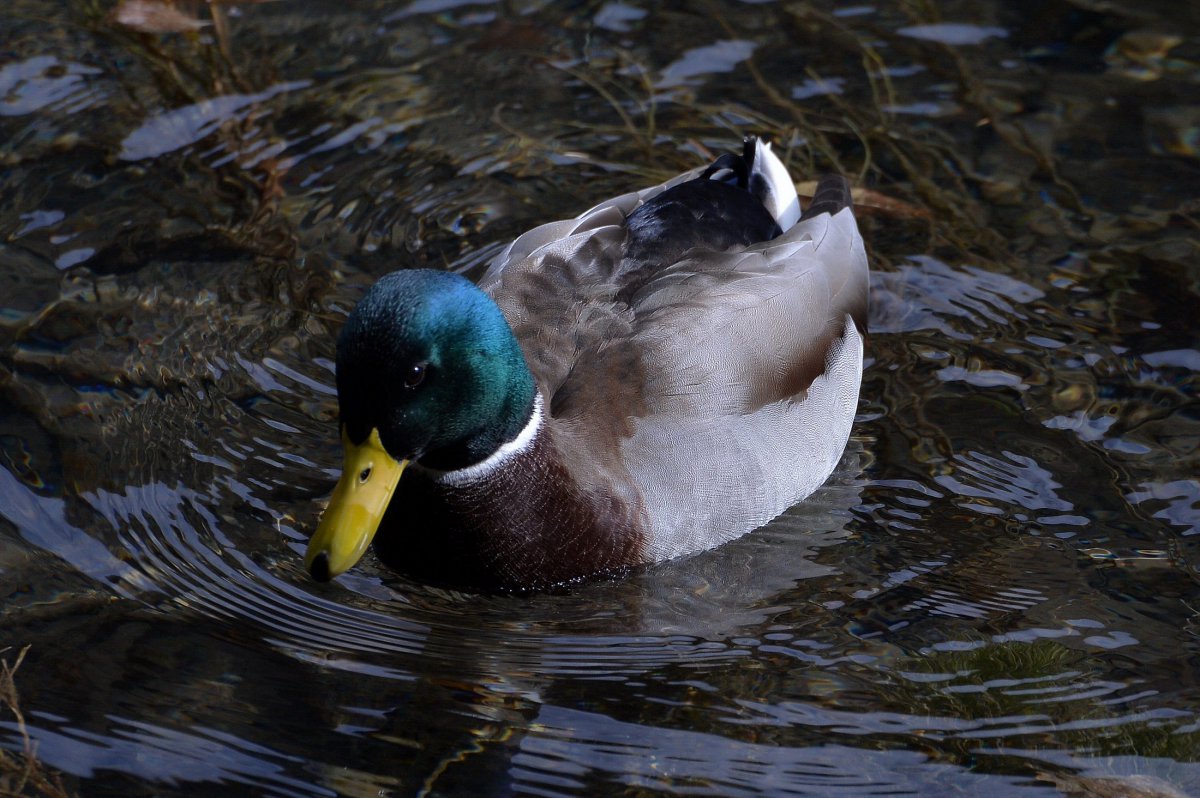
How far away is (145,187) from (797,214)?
303cm

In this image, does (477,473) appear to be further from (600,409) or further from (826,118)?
(826,118)

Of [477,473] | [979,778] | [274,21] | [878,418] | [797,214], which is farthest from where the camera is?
[274,21]

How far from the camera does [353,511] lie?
4.41 m

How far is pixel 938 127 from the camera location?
24.9ft

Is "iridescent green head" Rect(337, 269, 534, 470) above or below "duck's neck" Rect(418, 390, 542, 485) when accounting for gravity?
above

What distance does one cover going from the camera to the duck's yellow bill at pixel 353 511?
438 centimetres

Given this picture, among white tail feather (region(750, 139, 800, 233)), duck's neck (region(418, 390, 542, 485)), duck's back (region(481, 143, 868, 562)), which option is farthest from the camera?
white tail feather (region(750, 139, 800, 233))

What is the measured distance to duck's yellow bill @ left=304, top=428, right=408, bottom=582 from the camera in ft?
14.4

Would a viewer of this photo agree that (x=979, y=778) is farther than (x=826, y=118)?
No

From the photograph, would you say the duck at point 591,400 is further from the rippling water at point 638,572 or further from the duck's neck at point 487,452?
the rippling water at point 638,572

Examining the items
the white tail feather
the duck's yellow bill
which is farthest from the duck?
the white tail feather

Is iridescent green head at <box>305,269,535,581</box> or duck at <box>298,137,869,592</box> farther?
duck at <box>298,137,869,592</box>

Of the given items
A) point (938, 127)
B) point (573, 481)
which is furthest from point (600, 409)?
point (938, 127)

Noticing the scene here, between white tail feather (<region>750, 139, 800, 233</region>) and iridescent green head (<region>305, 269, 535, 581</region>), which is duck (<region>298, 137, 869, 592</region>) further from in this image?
white tail feather (<region>750, 139, 800, 233</region>)
